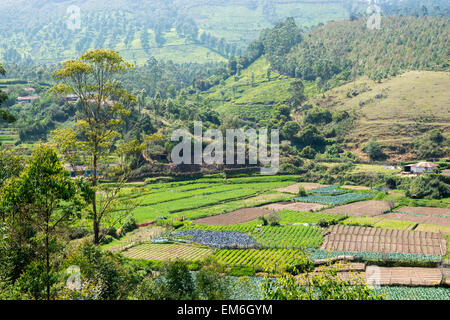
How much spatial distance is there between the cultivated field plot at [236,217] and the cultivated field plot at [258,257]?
975 cm

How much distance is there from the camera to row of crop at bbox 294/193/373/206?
5053 cm

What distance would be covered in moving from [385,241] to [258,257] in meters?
11.3

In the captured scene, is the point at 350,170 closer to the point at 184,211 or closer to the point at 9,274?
the point at 184,211

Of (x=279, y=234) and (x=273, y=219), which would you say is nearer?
(x=279, y=234)

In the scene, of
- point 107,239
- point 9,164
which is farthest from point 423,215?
point 9,164

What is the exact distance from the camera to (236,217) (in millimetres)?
45688

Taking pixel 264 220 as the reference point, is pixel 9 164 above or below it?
above

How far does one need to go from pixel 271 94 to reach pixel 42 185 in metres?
96.6

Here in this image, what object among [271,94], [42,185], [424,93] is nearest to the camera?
[42,185]

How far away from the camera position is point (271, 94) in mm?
106750

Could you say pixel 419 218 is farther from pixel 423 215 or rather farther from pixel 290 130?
pixel 290 130

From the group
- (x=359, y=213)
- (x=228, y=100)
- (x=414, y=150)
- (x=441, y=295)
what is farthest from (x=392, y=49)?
(x=441, y=295)

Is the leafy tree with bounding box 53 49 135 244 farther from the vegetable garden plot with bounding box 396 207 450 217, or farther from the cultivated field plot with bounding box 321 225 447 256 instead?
the vegetable garden plot with bounding box 396 207 450 217
